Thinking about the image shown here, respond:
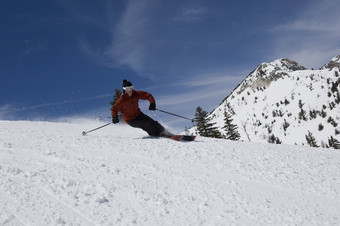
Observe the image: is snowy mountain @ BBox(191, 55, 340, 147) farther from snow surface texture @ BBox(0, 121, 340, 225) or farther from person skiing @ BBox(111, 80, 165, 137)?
snow surface texture @ BBox(0, 121, 340, 225)

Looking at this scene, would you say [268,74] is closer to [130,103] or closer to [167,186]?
[130,103]

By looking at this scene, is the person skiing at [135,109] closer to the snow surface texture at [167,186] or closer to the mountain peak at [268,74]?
the snow surface texture at [167,186]

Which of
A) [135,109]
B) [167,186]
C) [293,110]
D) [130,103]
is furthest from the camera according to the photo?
[293,110]

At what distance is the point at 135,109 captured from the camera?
912 cm

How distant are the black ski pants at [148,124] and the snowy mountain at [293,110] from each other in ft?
82.5

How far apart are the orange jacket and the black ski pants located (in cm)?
20

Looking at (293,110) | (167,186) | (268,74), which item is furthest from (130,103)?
(268,74)

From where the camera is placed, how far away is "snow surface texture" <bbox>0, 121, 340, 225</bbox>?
117 inches

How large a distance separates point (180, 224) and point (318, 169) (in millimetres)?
3619

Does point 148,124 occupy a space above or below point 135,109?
below

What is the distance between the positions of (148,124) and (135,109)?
0.81 meters

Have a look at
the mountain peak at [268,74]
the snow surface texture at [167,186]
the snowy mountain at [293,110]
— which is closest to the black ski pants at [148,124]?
the snow surface texture at [167,186]

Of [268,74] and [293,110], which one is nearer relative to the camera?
[293,110]

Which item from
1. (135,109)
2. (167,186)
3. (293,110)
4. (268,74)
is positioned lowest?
(167,186)
